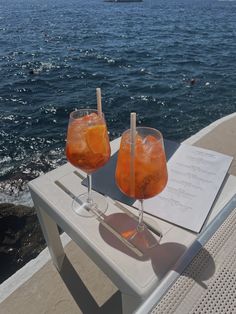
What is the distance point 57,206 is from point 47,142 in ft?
29.1

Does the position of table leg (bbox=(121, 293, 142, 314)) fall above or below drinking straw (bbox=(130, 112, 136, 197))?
below

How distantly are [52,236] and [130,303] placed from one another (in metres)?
1.37

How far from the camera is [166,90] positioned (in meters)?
14.9

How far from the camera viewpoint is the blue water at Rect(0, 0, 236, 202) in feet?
34.1

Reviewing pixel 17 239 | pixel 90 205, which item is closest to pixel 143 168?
pixel 90 205

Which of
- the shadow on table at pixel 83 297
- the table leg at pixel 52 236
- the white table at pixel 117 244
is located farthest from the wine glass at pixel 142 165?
the shadow on table at pixel 83 297

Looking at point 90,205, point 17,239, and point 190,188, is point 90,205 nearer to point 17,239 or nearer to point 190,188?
point 190,188

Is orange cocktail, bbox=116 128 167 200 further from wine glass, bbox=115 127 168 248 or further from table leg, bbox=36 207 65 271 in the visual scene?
table leg, bbox=36 207 65 271

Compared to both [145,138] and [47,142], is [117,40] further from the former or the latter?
[145,138]

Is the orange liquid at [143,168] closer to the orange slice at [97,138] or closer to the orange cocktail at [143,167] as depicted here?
the orange cocktail at [143,167]

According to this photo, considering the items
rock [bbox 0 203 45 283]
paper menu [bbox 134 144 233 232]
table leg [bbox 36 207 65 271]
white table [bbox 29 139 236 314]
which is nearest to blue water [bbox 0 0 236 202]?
rock [bbox 0 203 45 283]

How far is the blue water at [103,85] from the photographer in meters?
10.4

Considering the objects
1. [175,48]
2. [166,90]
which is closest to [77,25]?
[175,48]

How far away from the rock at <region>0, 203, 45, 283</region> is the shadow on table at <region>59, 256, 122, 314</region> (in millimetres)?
2129
